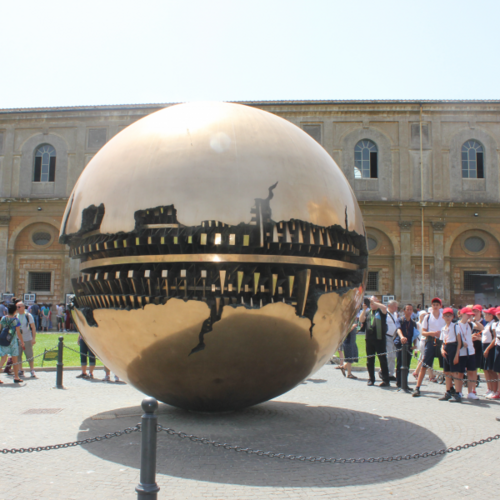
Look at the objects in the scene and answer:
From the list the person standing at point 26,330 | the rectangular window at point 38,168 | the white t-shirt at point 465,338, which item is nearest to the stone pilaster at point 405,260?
the rectangular window at point 38,168

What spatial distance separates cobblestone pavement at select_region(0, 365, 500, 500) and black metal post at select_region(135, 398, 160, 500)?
53 centimetres

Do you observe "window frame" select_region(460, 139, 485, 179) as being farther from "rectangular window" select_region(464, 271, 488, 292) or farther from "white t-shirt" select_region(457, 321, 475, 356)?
"white t-shirt" select_region(457, 321, 475, 356)

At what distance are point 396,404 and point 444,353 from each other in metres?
1.56

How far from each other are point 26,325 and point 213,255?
8.67m

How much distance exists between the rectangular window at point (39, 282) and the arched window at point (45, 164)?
6.71 metres

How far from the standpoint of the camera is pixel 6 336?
36.3 ft

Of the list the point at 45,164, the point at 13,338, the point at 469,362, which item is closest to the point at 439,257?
the point at 469,362

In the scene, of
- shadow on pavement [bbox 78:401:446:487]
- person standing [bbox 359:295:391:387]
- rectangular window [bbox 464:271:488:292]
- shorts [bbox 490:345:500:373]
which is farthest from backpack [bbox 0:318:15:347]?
rectangular window [bbox 464:271:488:292]

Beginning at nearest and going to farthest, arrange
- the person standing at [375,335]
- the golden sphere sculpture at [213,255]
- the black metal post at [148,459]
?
the black metal post at [148,459], the golden sphere sculpture at [213,255], the person standing at [375,335]

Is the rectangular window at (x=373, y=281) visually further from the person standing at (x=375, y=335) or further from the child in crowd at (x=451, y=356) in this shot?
the child in crowd at (x=451, y=356)

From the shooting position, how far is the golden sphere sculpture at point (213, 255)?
16.2 feet

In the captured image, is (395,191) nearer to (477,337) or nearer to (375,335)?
(375,335)

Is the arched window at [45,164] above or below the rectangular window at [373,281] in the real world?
above

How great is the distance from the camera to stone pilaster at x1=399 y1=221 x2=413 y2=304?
3412 centimetres
